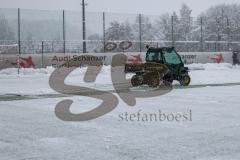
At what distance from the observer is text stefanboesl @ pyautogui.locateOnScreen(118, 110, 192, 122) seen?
12.1 metres

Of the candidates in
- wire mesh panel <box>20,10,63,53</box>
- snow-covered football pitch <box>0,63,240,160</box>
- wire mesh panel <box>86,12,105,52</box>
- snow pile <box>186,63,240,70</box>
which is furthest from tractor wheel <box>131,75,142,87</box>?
snow pile <box>186,63,240,70</box>

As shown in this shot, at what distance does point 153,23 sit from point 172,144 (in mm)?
34386

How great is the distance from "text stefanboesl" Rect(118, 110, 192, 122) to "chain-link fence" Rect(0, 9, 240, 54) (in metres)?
20.8

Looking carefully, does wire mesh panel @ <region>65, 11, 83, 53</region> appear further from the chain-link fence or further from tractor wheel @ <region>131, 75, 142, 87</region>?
tractor wheel @ <region>131, 75, 142, 87</region>

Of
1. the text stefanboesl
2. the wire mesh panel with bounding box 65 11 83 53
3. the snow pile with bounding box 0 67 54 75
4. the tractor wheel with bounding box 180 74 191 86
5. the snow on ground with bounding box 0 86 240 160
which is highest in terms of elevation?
the wire mesh panel with bounding box 65 11 83 53

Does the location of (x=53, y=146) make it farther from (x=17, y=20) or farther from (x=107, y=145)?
(x=17, y=20)

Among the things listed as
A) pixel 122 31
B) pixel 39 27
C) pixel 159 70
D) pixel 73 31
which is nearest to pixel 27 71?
pixel 39 27

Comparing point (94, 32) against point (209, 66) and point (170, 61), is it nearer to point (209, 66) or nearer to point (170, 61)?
point (209, 66)

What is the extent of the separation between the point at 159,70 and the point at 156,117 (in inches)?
355

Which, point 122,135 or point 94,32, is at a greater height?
point 94,32

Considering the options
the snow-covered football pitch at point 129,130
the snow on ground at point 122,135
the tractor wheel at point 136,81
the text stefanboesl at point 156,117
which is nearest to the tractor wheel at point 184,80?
the tractor wheel at point 136,81

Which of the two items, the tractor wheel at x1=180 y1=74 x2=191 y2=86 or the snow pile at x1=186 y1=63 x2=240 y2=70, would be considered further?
the snow pile at x1=186 y1=63 x2=240 y2=70

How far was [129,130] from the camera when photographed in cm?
1060

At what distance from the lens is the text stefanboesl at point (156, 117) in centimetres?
1205
